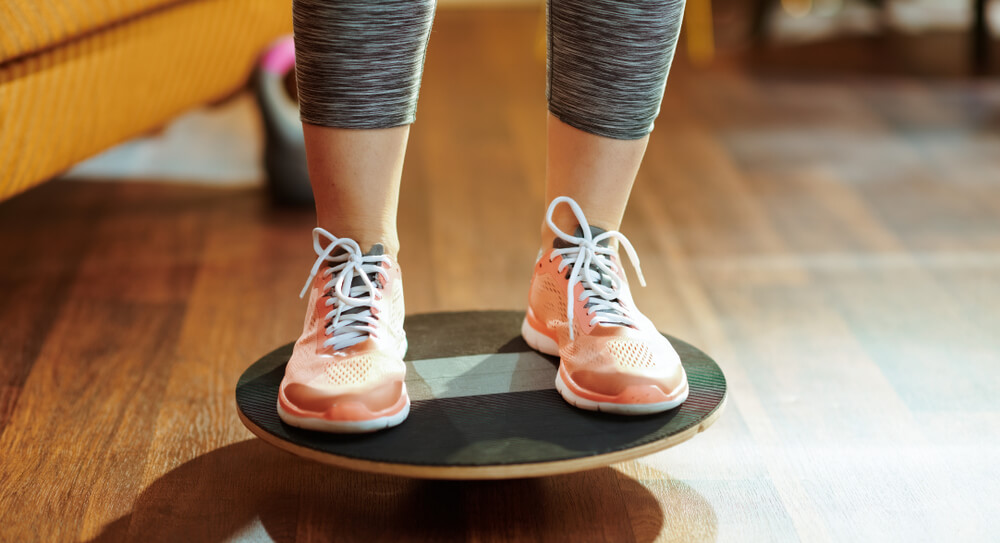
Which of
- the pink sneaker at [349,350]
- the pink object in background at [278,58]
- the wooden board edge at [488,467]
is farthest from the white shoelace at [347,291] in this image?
the pink object in background at [278,58]

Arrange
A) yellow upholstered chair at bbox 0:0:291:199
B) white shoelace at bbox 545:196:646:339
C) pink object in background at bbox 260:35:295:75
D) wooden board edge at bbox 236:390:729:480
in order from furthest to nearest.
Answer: pink object in background at bbox 260:35:295:75 → yellow upholstered chair at bbox 0:0:291:199 → white shoelace at bbox 545:196:646:339 → wooden board edge at bbox 236:390:729:480

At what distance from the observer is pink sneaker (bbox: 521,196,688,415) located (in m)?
0.78

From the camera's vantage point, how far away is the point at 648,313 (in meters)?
1.19

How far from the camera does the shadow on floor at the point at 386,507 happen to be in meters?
0.76

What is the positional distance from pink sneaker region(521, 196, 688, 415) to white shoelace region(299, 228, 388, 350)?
0.15 metres

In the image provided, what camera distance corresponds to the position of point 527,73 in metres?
2.40

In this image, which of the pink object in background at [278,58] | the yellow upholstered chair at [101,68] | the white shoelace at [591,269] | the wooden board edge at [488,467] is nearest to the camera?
the wooden board edge at [488,467]

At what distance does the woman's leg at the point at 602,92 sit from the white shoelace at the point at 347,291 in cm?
18

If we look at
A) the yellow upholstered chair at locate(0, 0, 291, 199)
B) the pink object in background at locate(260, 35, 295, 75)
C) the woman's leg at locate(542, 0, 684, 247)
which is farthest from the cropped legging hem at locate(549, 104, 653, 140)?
the pink object in background at locate(260, 35, 295, 75)

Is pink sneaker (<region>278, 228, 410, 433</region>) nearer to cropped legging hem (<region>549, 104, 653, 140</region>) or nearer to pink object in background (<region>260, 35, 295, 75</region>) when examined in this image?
cropped legging hem (<region>549, 104, 653, 140</region>)

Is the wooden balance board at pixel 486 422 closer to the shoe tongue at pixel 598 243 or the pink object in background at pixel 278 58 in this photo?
the shoe tongue at pixel 598 243

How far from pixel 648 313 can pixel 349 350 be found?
0.50 metres

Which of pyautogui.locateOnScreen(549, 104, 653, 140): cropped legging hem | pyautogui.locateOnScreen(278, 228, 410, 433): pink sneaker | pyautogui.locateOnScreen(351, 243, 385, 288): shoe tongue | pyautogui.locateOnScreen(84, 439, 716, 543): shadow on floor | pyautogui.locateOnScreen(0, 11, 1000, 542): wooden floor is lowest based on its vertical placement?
pyautogui.locateOnScreen(0, 11, 1000, 542): wooden floor

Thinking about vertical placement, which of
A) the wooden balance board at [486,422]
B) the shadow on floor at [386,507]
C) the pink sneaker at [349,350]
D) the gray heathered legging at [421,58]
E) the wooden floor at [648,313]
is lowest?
the wooden floor at [648,313]
